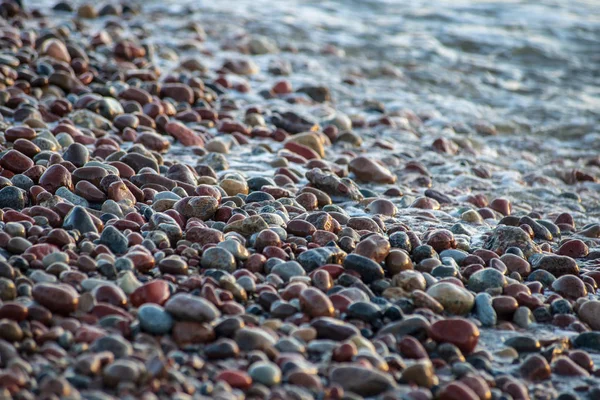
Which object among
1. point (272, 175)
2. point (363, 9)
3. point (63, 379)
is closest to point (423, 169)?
point (272, 175)

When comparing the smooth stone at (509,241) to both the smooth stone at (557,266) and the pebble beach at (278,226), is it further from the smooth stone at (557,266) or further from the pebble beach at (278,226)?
the smooth stone at (557,266)

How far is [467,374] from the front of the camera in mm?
2473

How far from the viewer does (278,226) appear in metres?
3.49

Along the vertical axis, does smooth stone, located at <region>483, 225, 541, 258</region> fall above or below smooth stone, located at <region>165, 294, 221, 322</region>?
below

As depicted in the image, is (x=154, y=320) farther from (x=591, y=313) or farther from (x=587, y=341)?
(x=591, y=313)

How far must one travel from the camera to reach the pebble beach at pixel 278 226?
2.38m

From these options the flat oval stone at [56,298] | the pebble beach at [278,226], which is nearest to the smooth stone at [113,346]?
the pebble beach at [278,226]

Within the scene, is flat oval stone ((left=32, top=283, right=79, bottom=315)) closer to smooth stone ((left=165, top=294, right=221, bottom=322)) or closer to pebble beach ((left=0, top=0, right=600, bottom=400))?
pebble beach ((left=0, top=0, right=600, bottom=400))

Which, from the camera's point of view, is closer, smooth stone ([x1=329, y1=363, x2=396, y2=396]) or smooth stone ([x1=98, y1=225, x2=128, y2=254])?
smooth stone ([x1=329, y1=363, x2=396, y2=396])

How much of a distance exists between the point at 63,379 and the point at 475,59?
8337mm

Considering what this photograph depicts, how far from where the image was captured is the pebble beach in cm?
238

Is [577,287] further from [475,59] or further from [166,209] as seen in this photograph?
[475,59]

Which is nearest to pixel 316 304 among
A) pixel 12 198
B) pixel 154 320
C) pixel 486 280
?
pixel 154 320

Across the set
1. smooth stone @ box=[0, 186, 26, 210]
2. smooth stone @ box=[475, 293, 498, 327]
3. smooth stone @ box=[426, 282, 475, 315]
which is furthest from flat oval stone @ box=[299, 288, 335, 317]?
smooth stone @ box=[0, 186, 26, 210]
